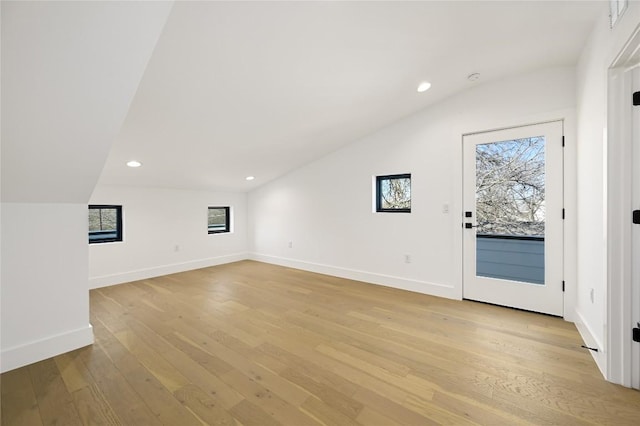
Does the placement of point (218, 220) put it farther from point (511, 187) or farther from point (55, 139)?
point (511, 187)

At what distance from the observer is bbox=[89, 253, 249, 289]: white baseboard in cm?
387

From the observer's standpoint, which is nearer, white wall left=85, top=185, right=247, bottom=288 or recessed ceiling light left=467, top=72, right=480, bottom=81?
recessed ceiling light left=467, top=72, right=480, bottom=81

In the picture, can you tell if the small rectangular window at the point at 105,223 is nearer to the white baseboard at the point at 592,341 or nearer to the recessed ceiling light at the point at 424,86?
the recessed ceiling light at the point at 424,86

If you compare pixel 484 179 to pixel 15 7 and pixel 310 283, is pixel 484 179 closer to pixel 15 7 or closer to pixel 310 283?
pixel 310 283

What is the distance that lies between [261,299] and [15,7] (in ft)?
9.72

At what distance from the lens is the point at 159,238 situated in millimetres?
4504

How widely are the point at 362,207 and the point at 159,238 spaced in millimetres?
3331

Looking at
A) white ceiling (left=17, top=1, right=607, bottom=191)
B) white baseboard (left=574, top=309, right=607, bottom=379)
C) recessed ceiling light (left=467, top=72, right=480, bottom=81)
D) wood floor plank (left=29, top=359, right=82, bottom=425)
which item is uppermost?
recessed ceiling light (left=467, top=72, right=480, bottom=81)

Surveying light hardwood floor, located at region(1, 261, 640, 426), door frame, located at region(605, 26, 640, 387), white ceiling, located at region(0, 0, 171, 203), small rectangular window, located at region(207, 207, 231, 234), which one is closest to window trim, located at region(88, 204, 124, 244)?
light hardwood floor, located at region(1, 261, 640, 426)

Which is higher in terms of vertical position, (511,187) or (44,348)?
(511,187)

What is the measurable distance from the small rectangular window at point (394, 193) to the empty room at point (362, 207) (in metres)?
0.03

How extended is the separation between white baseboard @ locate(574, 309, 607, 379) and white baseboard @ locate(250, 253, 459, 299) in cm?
108

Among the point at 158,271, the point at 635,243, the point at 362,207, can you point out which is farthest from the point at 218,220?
the point at 635,243

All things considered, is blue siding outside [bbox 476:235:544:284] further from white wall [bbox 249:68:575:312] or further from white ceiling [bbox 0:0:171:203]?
white ceiling [bbox 0:0:171:203]
